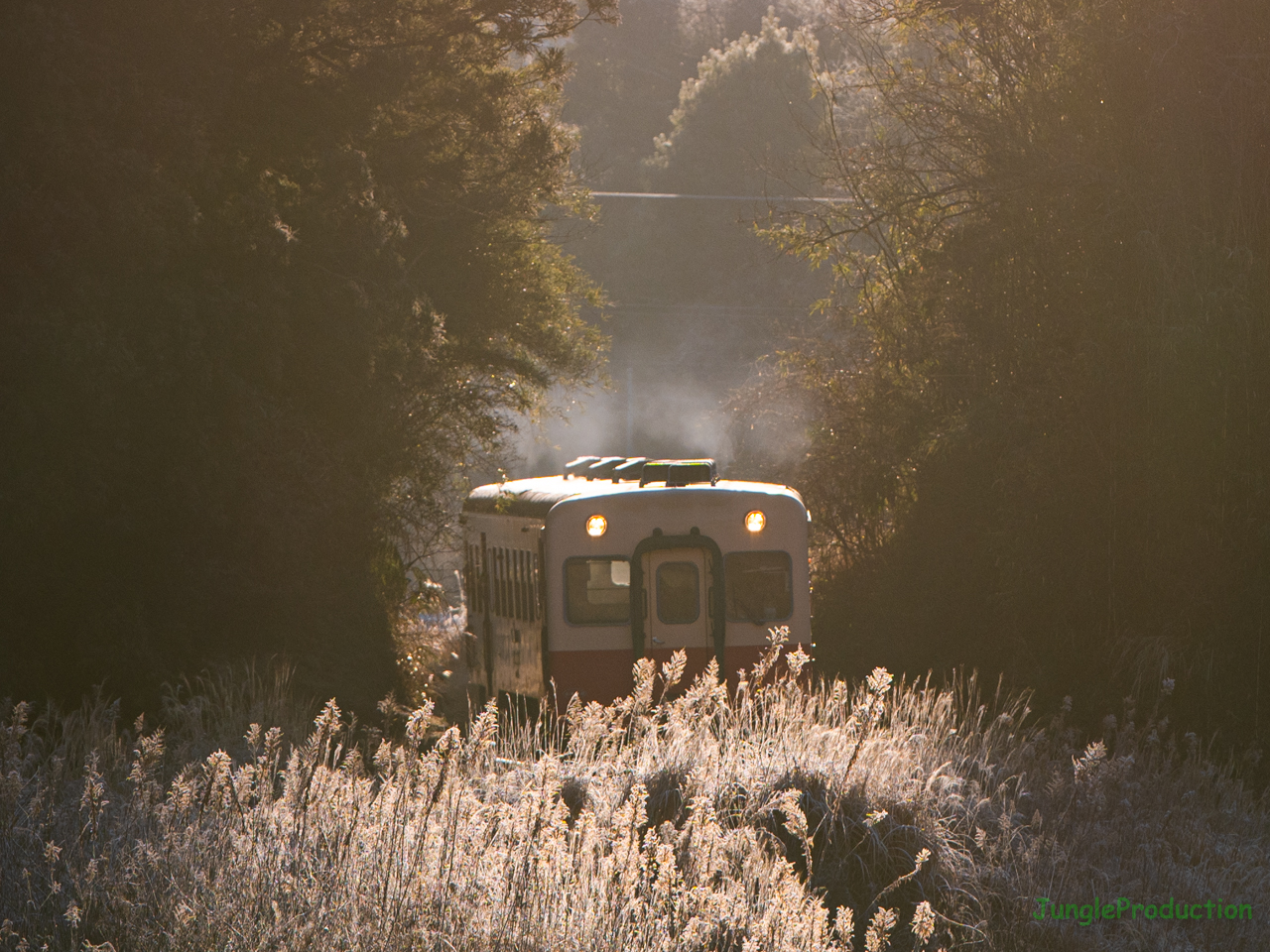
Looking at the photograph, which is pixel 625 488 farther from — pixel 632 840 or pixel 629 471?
pixel 632 840

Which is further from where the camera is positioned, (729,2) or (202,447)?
(729,2)

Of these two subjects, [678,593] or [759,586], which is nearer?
[678,593]

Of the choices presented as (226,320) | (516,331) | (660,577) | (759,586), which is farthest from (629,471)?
(516,331)

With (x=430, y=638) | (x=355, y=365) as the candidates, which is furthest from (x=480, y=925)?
(x=430, y=638)

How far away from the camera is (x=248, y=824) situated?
5.87 meters

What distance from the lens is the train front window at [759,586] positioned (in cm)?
1227

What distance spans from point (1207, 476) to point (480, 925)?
1171cm

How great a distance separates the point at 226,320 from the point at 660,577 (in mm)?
4343

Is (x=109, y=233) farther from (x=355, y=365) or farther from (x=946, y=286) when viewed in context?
(x=946, y=286)

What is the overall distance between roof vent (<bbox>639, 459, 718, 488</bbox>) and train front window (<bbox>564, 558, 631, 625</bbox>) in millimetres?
858

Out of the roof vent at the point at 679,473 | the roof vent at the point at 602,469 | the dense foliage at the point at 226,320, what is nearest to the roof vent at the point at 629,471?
the roof vent at the point at 679,473

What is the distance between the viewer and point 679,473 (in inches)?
492

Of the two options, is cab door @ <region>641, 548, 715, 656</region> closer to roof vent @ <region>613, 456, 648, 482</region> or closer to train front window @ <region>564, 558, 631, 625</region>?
train front window @ <region>564, 558, 631, 625</region>

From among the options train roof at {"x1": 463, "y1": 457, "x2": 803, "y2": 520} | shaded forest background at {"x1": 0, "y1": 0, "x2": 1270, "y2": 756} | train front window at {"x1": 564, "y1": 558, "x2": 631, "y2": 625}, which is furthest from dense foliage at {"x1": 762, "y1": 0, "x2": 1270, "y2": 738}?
train front window at {"x1": 564, "y1": 558, "x2": 631, "y2": 625}
